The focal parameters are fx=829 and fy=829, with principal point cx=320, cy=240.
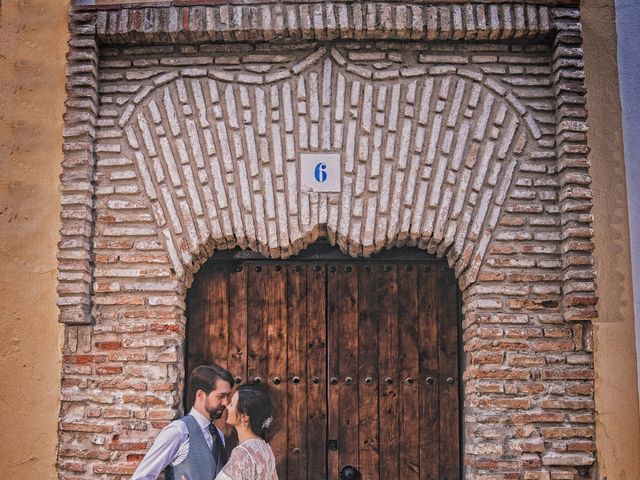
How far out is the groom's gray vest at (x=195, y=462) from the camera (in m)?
4.11

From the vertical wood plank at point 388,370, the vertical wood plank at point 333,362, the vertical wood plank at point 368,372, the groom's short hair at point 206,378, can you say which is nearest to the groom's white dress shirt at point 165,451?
the groom's short hair at point 206,378

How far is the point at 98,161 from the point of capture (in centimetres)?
439

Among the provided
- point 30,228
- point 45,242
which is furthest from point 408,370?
point 30,228

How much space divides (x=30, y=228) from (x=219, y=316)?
108 cm

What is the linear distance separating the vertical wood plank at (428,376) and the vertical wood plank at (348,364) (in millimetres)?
347

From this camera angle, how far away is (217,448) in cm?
425

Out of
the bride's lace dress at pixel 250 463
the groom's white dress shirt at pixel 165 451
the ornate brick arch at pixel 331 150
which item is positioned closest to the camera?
the groom's white dress shirt at pixel 165 451

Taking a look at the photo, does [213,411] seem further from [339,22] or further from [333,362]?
[339,22]

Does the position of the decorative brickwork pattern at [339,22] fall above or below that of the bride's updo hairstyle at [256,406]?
above

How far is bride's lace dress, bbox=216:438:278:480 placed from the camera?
418 cm

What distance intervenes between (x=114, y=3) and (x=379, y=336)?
228cm

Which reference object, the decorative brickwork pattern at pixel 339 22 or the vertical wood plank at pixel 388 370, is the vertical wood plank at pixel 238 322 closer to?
the vertical wood plank at pixel 388 370

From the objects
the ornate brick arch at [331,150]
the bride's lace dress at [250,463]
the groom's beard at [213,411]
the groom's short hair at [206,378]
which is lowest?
the bride's lace dress at [250,463]

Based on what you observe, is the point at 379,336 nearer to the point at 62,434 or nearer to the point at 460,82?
the point at 460,82
